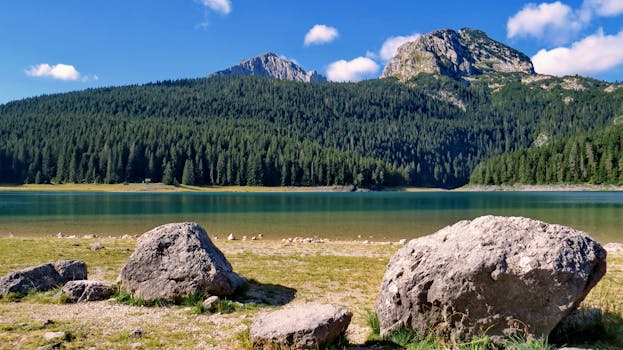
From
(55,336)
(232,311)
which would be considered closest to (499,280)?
(232,311)

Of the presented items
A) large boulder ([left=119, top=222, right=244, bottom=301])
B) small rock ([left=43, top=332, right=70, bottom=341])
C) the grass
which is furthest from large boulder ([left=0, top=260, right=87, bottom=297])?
small rock ([left=43, top=332, right=70, bottom=341])

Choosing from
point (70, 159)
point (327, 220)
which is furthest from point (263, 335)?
point (70, 159)

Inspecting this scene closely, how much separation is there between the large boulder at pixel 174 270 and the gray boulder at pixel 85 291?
21.7 inches

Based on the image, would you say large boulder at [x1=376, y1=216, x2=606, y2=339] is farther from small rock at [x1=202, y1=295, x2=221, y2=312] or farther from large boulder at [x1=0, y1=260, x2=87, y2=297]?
large boulder at [x1=0, y1=260, x2=87, y2=297]

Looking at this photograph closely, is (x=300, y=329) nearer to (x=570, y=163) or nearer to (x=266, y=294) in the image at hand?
(x=266, y=294)

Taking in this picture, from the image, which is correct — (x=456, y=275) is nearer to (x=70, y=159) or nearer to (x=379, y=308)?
(x=379, y=308)

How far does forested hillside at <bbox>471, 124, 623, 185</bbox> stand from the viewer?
158 metres

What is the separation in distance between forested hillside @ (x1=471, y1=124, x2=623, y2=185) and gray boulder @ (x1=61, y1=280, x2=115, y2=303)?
18269 centimetres

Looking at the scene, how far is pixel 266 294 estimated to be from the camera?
547 inches

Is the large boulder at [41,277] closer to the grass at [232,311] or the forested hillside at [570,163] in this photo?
the grass at [232,311]

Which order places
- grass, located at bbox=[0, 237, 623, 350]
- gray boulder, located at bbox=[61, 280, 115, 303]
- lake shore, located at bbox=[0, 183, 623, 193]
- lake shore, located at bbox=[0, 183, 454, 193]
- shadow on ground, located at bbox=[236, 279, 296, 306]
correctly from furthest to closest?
lake shore, located at bbox=[0, 183, 454, 193] → lake shore, located at bbox=[0, 183, 623, 193] → shadow on ground, located at bbox=[236, 279, 296, 306] → gray boulder, located at bbox=[61, 280, 115, 303] → grass, located at bbox=[0, 237, 623, 350]

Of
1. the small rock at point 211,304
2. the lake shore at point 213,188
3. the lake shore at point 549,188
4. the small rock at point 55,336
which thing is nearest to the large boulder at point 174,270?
the small rock at point 211,304

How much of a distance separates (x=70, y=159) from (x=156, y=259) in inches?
8373

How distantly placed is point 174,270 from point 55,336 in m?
3.88
